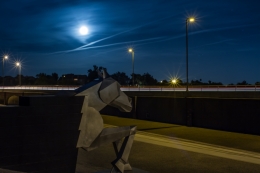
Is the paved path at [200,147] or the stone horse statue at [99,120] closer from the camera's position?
the stone horse statue at [99,120]

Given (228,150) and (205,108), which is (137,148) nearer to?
(228,150)

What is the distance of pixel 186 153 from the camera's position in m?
12.2

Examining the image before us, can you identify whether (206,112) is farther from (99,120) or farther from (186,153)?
(99,120)

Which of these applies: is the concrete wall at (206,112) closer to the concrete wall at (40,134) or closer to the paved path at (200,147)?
the paved path at (200,147)

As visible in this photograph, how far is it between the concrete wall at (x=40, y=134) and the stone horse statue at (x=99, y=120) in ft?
0.57

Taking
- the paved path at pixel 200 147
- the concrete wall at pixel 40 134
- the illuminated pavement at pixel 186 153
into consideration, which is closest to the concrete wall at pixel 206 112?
the illuminated pavement at pixel 186 153

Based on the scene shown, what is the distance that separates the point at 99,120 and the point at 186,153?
17.5 ft

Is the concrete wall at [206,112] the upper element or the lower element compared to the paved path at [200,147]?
upper

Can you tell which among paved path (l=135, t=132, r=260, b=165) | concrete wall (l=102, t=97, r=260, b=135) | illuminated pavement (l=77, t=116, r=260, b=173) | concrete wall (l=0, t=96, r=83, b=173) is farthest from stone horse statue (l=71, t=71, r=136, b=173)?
concrete wall (l=102, t=97, r=260, b=135)

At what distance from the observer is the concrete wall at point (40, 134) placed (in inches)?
273

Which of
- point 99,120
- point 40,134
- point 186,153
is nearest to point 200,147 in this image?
point 186,153

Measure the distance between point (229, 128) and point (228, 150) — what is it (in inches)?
202

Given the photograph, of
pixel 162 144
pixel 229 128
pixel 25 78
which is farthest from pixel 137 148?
pixel 25 78

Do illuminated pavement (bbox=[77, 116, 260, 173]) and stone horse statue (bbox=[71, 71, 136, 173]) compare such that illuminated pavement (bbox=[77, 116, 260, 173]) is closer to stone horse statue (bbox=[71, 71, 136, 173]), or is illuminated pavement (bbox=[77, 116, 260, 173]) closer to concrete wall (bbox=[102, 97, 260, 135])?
concrete wall (bbox=[102, 97, 260, 135])
